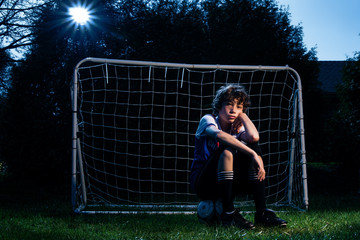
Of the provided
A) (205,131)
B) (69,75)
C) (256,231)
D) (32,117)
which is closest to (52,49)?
(69,75)

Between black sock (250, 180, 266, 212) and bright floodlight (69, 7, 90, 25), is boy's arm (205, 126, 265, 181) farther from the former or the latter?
bright floodlight (69, 7, 90, 25)

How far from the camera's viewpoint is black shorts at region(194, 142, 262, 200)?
2619 mm

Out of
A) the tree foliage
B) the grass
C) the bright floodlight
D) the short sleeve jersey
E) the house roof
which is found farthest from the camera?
the house roof

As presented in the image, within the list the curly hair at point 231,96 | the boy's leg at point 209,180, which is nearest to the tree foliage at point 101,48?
the curly hair at point 231,96

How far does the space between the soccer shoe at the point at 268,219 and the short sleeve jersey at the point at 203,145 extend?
0.55m

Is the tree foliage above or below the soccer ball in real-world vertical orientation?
above

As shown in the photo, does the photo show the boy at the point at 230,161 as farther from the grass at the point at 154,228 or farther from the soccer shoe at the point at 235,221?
the grass at the point at 154,228

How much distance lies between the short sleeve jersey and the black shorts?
9 centimetres

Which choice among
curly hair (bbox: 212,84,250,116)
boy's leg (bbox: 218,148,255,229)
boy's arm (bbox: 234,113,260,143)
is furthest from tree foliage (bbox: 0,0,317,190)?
boy's leg (bbox: 218,148,255,229)

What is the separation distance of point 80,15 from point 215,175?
212 inches

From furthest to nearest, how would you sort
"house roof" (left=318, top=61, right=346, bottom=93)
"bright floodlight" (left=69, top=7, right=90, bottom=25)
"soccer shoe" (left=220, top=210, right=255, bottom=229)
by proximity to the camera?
"house roof" (left=318, top=61, right=346, bottom=93) → "bright floodlight" (left=69, top=7, right=90, bottom=25) → "soccer shoe" (left=220, top=210, right=255, bottom=229)

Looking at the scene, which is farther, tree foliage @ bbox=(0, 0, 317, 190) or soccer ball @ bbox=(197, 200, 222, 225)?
tree foliage @ bbox=(0, 0, 317, 190)

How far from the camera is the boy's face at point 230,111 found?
112 inches

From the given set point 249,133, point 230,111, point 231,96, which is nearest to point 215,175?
point 249,133
